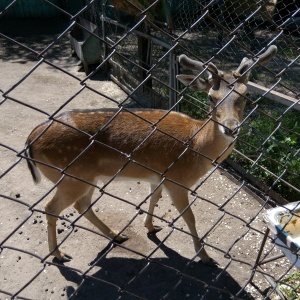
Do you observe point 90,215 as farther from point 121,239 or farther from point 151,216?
point 151,216

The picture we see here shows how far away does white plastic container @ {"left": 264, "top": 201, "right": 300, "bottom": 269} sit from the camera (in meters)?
2.22

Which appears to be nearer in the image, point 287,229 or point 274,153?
point 287,229

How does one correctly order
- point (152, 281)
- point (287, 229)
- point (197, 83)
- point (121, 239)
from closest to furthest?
point (287, 229)
point (197, 83)
point (152, 281)
point (121, 239)

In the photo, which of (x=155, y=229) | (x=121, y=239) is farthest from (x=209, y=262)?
(x=121, y=239)

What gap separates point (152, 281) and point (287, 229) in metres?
1.12

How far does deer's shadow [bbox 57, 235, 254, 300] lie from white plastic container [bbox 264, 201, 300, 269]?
63 cm

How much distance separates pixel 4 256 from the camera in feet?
10.9

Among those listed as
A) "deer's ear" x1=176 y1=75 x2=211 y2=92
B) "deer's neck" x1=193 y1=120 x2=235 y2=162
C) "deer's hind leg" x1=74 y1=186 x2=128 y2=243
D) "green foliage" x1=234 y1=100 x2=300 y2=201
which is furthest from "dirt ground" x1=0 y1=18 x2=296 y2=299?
"deer's ear" x1=176 y1=75 x2=211 y2=92

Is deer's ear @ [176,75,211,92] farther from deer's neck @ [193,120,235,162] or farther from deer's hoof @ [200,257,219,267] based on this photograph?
deer's hoof @ [200,257,219,267]

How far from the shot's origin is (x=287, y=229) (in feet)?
8.59

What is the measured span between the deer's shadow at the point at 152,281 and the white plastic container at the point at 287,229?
63 cm

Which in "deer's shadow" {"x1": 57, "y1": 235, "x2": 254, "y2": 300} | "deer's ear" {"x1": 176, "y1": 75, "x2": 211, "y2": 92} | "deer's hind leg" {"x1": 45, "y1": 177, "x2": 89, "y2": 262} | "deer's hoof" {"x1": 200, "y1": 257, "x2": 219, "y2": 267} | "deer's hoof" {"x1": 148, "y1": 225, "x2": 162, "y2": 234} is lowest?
"deer's hoof" {"x1": 148, "y1": 225, "x2": 162, "y2": 234}

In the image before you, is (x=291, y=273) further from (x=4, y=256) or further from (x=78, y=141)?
(x=4, y=256)

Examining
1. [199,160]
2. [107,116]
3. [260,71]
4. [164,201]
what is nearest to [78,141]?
[107,116]
